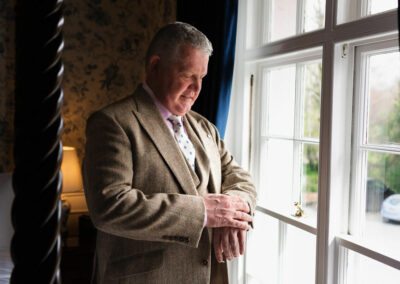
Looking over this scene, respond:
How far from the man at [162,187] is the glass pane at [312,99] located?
621 millimetres

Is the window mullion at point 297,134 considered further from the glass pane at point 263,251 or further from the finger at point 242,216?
the finger at point 242,216

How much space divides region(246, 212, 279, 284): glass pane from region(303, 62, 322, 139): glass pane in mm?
661

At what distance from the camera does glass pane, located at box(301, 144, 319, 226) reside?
203cm

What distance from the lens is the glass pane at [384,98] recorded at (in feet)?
5.04

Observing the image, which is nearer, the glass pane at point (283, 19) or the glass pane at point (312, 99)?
the glass pane at point (312, 99)

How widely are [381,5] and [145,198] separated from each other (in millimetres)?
1255

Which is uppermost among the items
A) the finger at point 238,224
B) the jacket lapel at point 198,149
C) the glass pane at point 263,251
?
the jacket lapel at point 198,149

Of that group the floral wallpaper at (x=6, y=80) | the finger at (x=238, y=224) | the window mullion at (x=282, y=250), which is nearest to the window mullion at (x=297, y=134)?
the window mullion at (x=282, y=250)

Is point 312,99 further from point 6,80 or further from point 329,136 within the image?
point 6,80

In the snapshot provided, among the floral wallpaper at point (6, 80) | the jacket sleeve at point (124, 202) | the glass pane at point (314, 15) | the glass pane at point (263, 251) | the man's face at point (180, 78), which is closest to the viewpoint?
the jacket sleeve at point (124, 202)

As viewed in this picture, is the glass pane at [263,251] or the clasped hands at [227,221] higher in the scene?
the clasped hands at [227,221]

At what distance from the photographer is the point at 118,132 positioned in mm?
1354

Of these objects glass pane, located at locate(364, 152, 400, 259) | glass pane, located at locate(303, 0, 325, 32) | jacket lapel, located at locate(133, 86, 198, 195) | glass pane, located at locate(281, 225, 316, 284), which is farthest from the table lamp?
glass pane, located at locate(364, 152, 400, 259)

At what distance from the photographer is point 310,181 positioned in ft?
6.80
